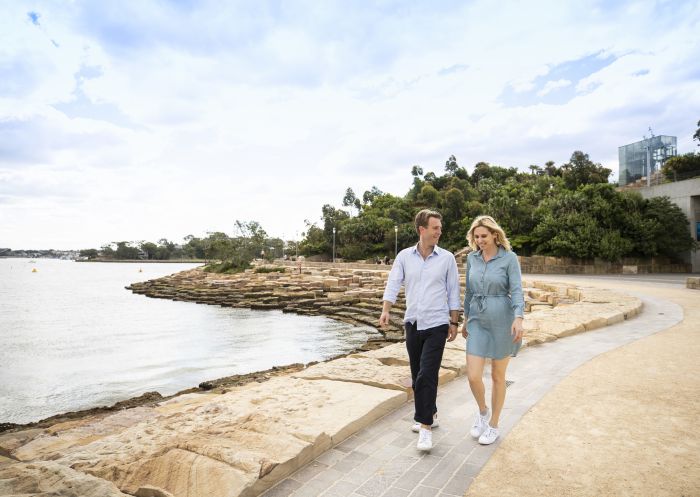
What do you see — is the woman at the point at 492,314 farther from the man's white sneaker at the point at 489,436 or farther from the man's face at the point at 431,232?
the man's face at the point at 431,232

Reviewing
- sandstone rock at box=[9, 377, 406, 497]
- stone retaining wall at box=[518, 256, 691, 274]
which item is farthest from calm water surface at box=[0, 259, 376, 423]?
stone retaining wall at box=[518, 256, 691, 274]

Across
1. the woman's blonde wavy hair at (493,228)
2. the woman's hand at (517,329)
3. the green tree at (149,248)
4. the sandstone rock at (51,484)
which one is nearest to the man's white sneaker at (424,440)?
the woman's hand at (517,329)

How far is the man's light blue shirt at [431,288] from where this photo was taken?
124 inches

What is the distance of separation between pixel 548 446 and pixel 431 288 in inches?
54.0

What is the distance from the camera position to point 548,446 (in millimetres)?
2980

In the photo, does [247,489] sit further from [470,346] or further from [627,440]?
[627,440]

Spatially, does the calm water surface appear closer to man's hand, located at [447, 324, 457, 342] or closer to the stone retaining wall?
man's hand, located at [447, 324, 457, 342]

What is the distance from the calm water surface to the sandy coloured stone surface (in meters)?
6.46

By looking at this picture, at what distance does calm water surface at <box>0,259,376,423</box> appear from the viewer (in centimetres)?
791

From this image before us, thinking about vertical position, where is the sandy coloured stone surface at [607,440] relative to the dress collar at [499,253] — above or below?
below

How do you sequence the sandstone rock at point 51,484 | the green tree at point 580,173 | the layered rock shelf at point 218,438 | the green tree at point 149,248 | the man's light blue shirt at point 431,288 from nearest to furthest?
the sandstone rock at point 51,484 < the layered rock shelf at point 218,438 < the man's light blue shirt at point 431,288 < the green tree at point 580,173 < the green tree at point 149,248

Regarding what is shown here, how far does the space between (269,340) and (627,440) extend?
1058 cm

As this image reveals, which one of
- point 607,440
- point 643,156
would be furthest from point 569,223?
point 607,440

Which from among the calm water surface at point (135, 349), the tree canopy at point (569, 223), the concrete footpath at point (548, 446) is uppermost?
the tree canopy at point (569, 223)
